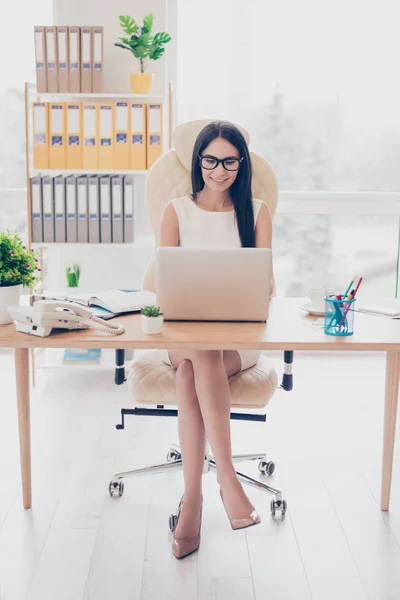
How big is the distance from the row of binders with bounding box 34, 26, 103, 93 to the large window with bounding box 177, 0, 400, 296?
2.18 feet

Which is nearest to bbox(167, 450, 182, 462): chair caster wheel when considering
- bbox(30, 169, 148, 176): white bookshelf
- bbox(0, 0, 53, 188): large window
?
bbox(30, 169, 148, 176): white bookshelf

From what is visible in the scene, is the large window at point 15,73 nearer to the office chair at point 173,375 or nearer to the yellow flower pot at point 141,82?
the yellow flower pot at point 141,82

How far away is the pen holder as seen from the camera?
5.81 feet

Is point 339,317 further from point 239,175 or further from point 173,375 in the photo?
point 239,175

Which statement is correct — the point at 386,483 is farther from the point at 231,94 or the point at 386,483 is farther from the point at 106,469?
the point at 231,94

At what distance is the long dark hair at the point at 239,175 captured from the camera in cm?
242

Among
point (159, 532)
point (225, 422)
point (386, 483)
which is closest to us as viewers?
point (225, 422)

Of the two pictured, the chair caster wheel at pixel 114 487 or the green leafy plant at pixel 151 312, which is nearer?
the green leafy plant at pixel 151 312

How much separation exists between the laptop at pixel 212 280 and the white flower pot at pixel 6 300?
0.38 metres

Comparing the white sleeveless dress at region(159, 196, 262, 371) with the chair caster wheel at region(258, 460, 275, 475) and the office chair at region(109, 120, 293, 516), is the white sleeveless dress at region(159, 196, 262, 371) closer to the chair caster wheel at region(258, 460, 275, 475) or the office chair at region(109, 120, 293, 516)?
the office chair at region(109, 120, 293, 516)

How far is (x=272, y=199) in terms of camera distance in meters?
2.62

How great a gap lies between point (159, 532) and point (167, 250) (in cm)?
89

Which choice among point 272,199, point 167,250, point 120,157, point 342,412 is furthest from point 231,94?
point 167,250

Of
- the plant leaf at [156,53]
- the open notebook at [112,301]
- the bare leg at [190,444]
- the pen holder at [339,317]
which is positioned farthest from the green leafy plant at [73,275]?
the pen holder at [339,317]
